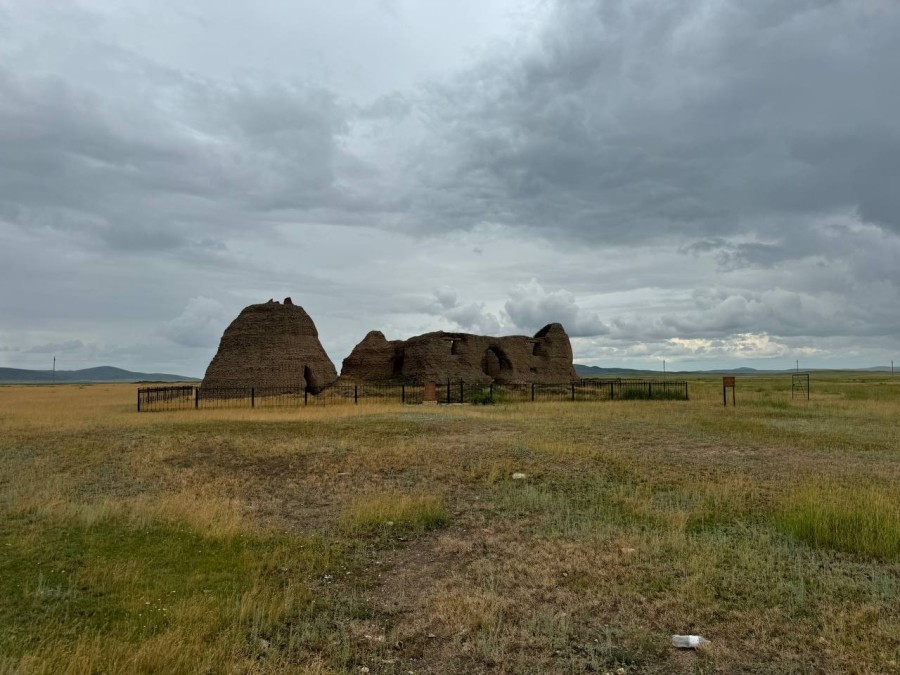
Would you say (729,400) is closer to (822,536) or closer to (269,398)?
(269,398)

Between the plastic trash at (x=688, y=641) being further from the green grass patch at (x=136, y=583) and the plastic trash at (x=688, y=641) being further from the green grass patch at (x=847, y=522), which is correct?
the green grass patch at (x=847, y=522)

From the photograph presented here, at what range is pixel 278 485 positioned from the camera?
1094 centimetres

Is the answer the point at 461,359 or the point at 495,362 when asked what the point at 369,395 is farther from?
the point at 495,362

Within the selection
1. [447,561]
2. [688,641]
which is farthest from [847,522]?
[447,561]

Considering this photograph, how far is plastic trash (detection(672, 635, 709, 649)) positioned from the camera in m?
4.69

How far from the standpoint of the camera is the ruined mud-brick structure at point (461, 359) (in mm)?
40469

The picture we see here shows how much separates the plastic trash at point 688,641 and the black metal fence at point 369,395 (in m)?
27.2

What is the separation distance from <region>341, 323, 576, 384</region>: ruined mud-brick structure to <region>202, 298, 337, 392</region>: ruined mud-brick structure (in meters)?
5.46

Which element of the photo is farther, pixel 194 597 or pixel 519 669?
pixel 194 597

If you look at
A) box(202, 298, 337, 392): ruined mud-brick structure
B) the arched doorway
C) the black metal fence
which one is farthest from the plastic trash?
the arched doorway

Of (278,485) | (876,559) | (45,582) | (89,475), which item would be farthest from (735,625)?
(89,475)

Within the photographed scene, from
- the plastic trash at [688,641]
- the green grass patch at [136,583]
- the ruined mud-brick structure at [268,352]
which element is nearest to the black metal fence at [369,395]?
the ruined mud-brick structure at [268,352]

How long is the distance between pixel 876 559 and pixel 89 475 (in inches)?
503

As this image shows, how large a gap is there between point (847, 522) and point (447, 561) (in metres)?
5.23
